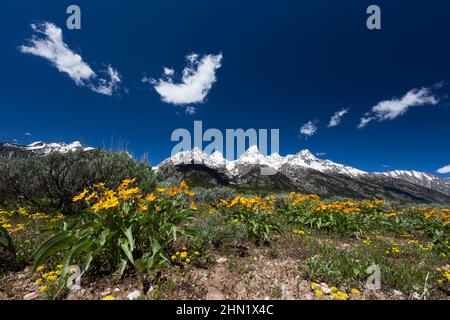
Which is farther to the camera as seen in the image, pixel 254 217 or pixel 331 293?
pixel 254 217

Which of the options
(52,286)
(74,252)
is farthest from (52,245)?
(52,286)

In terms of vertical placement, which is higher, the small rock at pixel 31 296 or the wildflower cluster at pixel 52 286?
the wildflower cluster at pixel 52 286

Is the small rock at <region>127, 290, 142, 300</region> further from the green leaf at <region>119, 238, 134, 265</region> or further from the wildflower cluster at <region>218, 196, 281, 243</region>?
the wildflower cluster at <region>218, 196, 281, 243</region>

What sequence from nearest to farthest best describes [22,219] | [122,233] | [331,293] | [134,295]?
[134,295]
[331,293]
[122,233]
[22,219]

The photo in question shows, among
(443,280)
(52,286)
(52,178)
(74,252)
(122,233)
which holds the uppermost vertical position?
(52,178)

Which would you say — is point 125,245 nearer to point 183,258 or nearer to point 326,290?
point 183,258

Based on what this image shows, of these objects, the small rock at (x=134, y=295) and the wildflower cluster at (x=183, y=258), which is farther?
the wildflower cluster at (x=183, y=258)

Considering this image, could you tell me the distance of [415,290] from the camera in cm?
322

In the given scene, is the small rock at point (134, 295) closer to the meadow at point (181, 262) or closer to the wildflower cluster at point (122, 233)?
the meadow at point (181, 262)

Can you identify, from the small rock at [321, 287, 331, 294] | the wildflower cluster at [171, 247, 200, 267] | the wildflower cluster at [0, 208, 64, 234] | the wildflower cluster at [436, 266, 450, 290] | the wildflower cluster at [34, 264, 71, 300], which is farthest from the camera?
the wildflower cluster at [0, 208, 64, 234]

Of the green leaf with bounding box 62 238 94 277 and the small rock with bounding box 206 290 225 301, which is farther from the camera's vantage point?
the small rock with bounding box 206 290 225 301

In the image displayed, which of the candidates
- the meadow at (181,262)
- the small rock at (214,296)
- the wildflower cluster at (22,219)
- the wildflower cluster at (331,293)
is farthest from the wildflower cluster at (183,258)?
the wildflower cluster at (22,219)

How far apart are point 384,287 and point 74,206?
953cm

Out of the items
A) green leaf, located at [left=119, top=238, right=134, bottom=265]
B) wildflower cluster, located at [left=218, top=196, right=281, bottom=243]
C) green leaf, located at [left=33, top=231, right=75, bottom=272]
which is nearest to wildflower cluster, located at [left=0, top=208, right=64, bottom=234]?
green leaf, located at [left=33, top=231, right=75, bottom=272]
